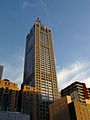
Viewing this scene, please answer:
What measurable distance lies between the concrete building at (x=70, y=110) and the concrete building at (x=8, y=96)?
38010mm

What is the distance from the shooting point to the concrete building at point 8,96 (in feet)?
472

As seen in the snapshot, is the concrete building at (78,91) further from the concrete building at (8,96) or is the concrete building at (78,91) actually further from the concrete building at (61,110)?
the concrete building at (8,96)

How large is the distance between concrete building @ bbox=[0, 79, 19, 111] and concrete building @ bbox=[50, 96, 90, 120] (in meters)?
38.0

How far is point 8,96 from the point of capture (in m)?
150

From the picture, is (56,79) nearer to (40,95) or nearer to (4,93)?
(40,95)

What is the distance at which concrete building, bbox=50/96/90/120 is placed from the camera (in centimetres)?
11544

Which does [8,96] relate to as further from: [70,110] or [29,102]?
[70,110]

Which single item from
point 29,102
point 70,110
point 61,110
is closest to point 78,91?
point 61,110

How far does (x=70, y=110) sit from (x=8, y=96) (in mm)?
61719

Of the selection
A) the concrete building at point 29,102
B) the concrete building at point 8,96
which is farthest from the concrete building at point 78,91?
the concrete building at point 8,96

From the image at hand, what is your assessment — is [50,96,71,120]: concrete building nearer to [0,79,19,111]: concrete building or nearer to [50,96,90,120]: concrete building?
[50,96,90,120]: concrete building

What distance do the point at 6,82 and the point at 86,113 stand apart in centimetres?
→ 8171

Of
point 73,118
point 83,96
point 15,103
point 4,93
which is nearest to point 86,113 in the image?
point 73,118

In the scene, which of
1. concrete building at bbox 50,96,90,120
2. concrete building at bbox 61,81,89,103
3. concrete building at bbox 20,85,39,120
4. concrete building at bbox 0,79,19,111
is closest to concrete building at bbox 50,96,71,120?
concrete building at bbox 50,96,90,120
